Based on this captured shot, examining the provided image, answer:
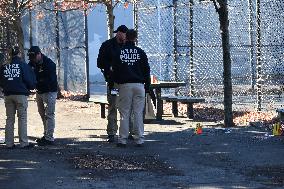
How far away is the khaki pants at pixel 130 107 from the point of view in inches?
406

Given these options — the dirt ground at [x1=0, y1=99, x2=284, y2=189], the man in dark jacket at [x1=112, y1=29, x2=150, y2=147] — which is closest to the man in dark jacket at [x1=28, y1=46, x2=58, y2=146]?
the dirt ground at [x1=0, y1=99, x2=284, y2=189]

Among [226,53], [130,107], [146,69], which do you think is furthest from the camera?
[226,53]

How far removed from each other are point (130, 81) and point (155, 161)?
1936mm

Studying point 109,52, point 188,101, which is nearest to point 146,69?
point 109,52

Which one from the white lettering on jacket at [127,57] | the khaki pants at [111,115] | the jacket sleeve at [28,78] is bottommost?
the khaki pants at [111,115]

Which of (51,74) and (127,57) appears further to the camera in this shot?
(51,74)

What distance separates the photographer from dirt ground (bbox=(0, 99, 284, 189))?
728 centimetres

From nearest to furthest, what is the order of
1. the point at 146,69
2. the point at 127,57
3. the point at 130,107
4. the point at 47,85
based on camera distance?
the point at 127,57 < the point at 146,69 < the point at 130,107 < the point at 47,85

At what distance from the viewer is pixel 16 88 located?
1036 centimetres

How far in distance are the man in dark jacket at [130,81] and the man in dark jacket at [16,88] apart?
1440 mm

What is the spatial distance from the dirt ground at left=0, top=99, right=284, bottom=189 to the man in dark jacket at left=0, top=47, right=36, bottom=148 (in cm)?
34

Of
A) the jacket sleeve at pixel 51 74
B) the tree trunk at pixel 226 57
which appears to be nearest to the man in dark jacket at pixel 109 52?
the jacket sleeve at pixel 51 74

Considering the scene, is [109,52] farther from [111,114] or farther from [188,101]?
[188,101]

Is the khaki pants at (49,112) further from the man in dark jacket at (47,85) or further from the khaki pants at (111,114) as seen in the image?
the khaki pants at (111,114)
